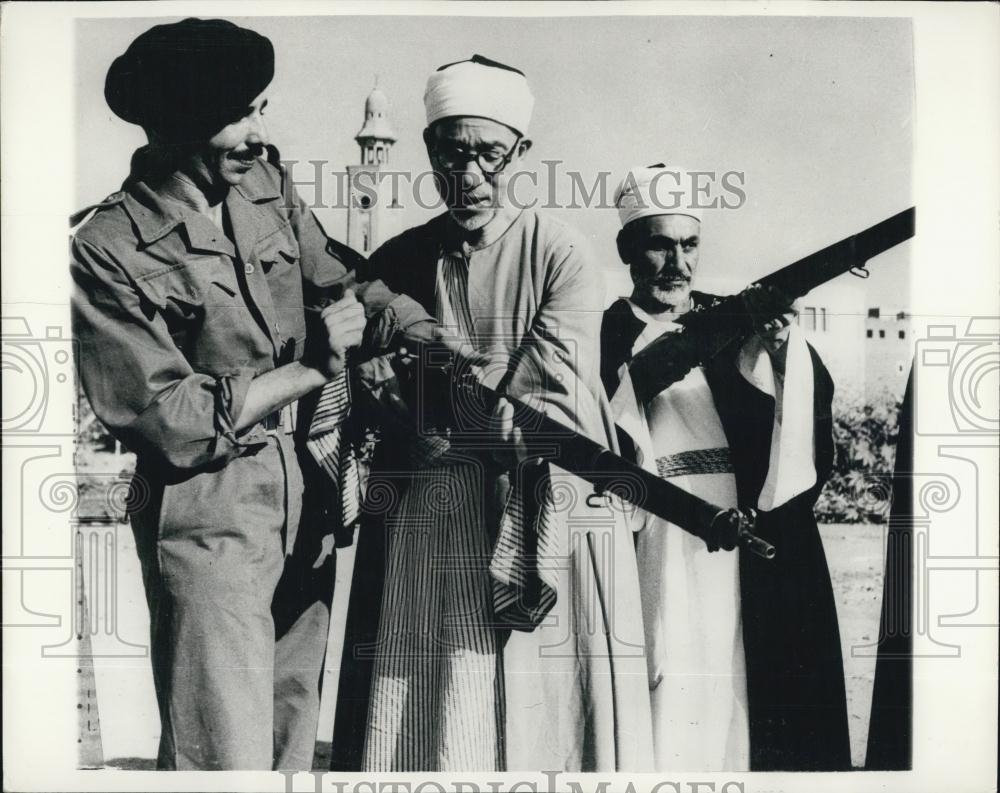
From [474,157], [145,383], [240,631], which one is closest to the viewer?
[145,383]

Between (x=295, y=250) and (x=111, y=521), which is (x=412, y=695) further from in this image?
(x=295, y=250)

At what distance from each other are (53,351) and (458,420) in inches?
59.2

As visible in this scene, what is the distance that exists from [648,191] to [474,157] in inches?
25.8

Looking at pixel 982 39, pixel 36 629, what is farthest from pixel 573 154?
pixel 36 629

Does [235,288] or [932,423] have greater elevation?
[235,288]

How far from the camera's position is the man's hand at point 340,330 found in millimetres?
4148

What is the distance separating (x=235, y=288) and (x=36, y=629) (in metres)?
1.48

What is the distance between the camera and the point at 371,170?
421 centimetres

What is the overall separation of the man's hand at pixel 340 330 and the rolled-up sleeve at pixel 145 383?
0.90 feet

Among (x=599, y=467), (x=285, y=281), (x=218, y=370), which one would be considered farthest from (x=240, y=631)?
(x=599, y=467)

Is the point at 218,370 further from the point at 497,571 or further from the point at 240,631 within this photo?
the point at 497,571

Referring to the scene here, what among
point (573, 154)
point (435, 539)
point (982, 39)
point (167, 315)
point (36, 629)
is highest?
point (982, 39)

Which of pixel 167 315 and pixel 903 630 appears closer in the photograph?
pixel 167 315

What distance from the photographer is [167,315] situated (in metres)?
4.03
